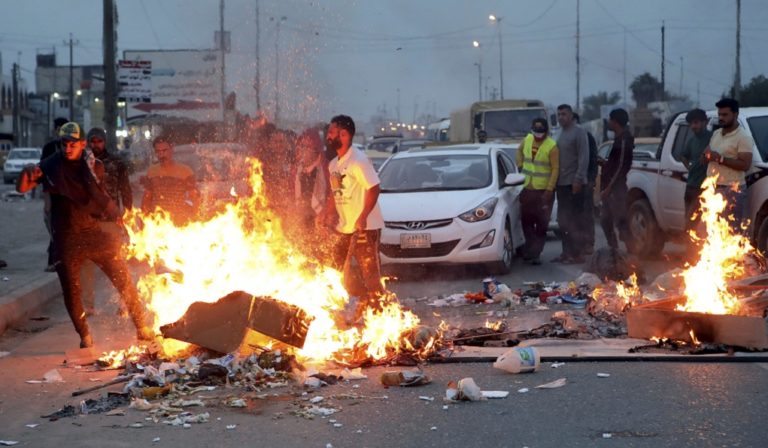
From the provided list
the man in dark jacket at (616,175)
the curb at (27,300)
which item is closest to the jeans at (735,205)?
the man in dark jacket at (616,175)

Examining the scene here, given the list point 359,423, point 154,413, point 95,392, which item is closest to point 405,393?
point 359,423

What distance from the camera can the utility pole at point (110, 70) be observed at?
2225cm

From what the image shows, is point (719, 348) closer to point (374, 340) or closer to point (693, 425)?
point (693, 425)

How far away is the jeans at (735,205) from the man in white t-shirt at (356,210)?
156 inches

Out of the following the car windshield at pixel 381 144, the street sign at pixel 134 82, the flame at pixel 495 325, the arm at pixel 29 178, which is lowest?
the flame at pixel 495 325

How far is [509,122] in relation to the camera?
28734 millimetres

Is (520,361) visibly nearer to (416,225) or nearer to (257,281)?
(257,281)

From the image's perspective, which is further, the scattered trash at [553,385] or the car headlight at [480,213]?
the car headlight at [480,213]

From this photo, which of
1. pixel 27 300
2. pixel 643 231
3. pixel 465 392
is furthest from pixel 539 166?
pixel 465 392

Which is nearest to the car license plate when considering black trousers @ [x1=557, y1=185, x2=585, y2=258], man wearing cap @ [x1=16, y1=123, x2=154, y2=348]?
black trousers @ [x1=557, y1=185, x2=585, y2=258]

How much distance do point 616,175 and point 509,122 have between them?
50.4 ft

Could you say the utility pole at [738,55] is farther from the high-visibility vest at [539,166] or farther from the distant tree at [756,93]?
the high-visibility vest at [539,166]

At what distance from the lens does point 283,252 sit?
857 centimetres

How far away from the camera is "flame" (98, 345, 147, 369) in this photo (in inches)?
306
